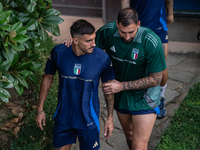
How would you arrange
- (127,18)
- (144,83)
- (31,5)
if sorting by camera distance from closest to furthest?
(31,5) → (127,18) → (144,83)

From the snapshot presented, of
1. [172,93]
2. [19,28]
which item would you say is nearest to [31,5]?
[19,28]

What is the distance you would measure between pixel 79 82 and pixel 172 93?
10.2 feet

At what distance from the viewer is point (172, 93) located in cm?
561

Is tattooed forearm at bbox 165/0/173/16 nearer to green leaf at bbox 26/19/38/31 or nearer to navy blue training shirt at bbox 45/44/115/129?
navy blue training shirt at bbox 45/44/115/129

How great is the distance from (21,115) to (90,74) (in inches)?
90.1

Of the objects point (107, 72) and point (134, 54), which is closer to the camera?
point (107, 72)

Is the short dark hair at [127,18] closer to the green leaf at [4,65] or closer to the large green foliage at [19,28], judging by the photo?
the large green foliage at [19,28]

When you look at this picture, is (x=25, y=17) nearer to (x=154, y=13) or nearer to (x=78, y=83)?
(x=78, y=83)

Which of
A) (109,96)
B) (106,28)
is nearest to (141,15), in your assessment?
(106,28)

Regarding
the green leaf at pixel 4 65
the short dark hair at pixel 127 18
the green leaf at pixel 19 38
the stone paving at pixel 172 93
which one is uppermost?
the short dark hair at pixel 127 18

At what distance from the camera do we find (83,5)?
30.4ft

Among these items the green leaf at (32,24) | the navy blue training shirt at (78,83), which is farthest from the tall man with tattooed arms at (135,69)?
the green leaf at (32,24)

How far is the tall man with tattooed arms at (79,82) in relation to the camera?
2.90 metres

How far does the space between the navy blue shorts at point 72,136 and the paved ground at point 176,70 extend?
44.3 inches
